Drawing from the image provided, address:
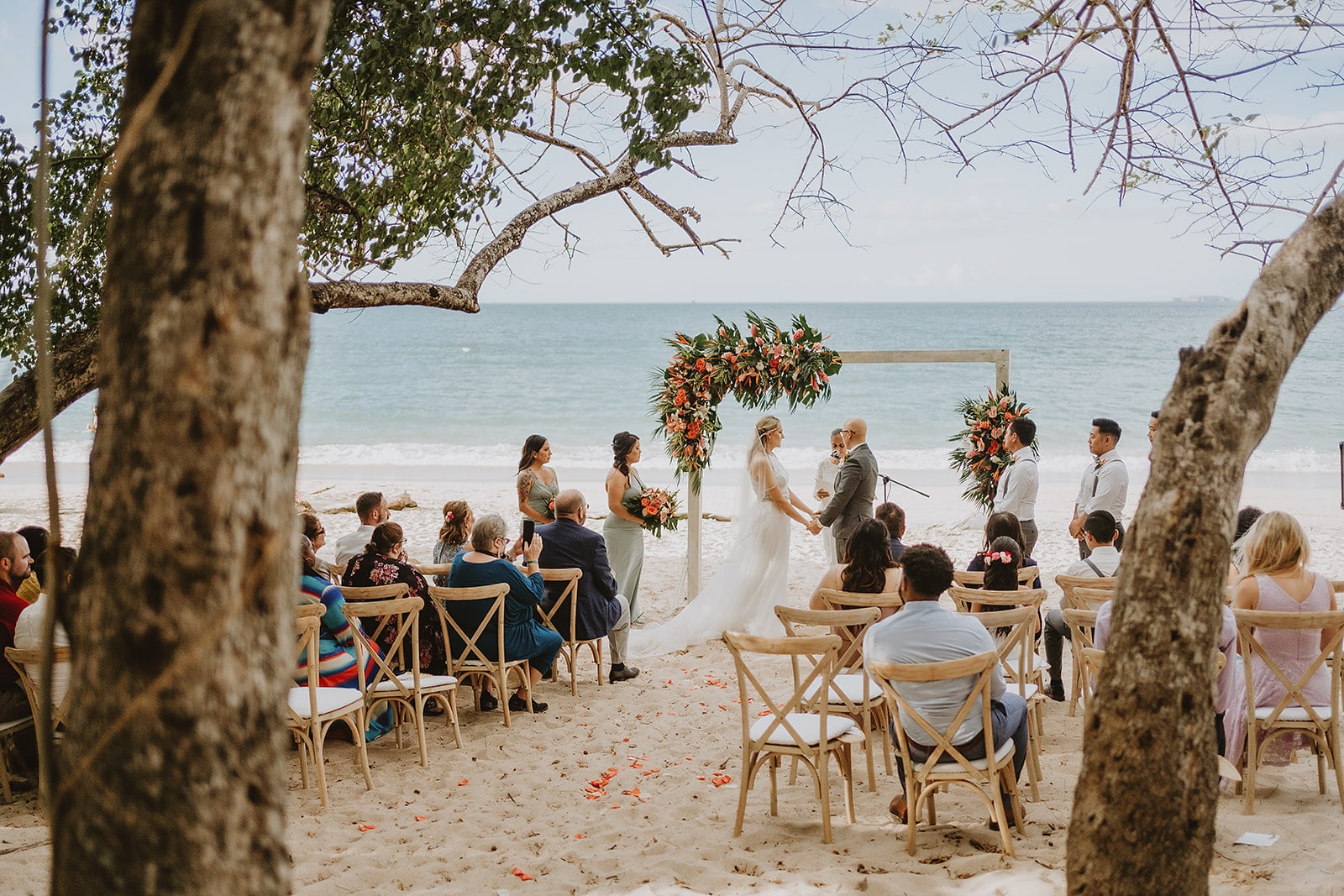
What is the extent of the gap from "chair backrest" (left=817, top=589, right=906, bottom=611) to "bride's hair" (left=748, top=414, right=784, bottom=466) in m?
3.02

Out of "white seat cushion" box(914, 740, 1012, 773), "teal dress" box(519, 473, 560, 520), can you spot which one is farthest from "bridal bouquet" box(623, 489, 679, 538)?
"white seat cushion" box(914, 740, 1012, 773)

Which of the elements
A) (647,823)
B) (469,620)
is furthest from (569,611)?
(647,823)

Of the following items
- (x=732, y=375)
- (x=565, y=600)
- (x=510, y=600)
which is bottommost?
(x=565, y=600)

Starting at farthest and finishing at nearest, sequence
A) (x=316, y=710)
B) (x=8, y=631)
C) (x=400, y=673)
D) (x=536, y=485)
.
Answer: (x=536, y=485), (x=400, y=673), (x=8, y=631), (x=316, y=710)

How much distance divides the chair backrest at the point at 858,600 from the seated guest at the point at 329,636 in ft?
8.10

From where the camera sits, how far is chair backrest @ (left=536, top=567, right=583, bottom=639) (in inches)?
255

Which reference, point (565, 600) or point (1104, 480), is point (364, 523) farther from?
point (1104, 480)

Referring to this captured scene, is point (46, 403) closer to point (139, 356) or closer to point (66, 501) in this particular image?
point (139, 356)

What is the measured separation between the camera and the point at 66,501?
53.4ft

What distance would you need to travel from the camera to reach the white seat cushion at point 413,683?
5551mm

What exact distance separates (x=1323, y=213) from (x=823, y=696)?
2.63 metres

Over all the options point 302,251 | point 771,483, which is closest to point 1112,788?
point 302,251

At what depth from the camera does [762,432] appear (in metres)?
8.14

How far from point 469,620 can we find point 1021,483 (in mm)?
4420
